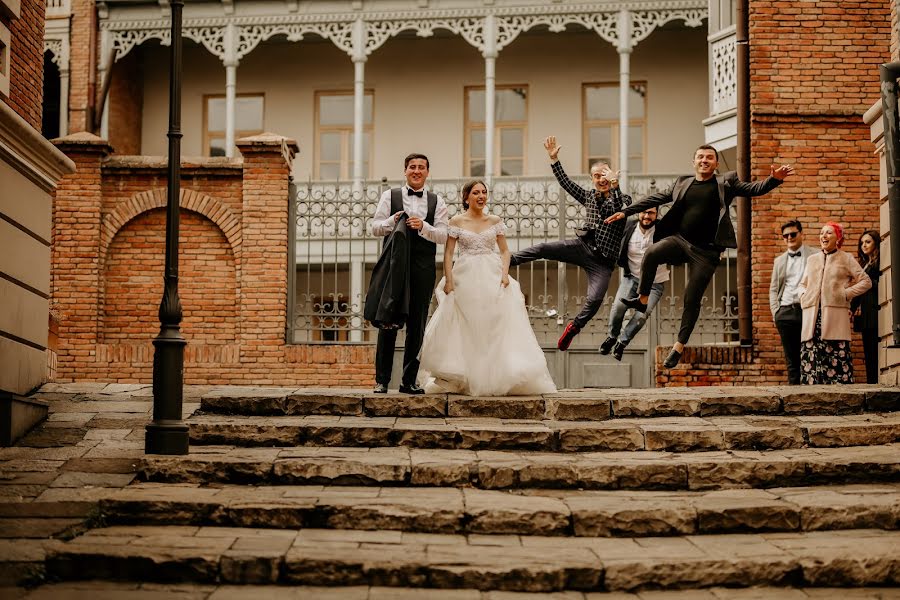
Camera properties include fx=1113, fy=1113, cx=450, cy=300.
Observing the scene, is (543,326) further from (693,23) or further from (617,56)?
(617,56)

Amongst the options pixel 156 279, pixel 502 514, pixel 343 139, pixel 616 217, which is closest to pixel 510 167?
pixel 343 139

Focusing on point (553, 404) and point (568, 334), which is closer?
point (553, 404)

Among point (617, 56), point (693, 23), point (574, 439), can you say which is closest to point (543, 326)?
point (574, 439)

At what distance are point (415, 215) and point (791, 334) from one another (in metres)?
4.98

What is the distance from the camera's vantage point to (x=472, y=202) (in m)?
9.45

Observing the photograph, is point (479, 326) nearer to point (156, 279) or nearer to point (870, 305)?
point (870, 305)

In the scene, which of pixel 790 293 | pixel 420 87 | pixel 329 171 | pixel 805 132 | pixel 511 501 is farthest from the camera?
pixel 420 87

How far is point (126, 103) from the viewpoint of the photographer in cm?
2420

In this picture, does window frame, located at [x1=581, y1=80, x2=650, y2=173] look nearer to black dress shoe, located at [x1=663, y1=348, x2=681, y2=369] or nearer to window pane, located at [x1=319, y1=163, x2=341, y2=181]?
window pane, located at [x1=319, y1=163, x2=341, y2=181]

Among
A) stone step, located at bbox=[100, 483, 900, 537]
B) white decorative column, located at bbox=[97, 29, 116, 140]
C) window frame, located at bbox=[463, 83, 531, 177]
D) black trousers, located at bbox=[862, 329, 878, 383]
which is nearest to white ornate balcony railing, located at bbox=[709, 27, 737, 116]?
window frame, located at bbox=[463, 83, 531, 177]

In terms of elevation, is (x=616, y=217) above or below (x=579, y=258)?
above

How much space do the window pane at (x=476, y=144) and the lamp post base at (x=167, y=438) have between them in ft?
55.7

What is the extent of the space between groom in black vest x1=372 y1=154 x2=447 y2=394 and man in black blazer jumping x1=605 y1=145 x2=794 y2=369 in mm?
1918

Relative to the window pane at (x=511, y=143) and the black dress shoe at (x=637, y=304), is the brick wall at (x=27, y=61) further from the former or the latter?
the window pane at (x=511, y=143)
